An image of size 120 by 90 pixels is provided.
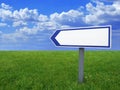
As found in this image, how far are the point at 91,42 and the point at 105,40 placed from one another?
1.52ft

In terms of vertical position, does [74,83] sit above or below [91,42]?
below

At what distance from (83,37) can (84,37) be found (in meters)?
0.04

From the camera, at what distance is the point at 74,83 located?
32.7ft

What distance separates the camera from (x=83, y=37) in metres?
9.57

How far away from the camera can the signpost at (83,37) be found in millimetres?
9164

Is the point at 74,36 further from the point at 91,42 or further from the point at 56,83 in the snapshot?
the point at 56,83

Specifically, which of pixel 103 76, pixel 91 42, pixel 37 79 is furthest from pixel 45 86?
pixel 103 76

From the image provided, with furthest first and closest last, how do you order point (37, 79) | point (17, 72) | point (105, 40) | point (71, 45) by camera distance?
point (17, 72) → point (37, 79) → point (71, 45) → point (105, 40)

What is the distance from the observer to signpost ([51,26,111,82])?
9.16 metres

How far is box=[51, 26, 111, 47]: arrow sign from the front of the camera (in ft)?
30.1

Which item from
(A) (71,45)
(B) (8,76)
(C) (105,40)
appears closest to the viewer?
(C) (105,40)

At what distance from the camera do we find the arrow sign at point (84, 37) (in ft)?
30.1

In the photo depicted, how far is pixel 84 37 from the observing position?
955 centimetres

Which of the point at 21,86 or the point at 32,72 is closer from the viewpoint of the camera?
the point at 21,86
